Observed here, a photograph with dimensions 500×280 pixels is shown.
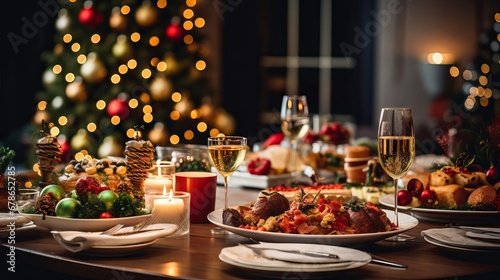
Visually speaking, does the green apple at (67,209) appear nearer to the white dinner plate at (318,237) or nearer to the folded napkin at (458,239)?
the white dinner plate at (318,237)

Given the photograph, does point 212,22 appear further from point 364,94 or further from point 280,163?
point 280,163

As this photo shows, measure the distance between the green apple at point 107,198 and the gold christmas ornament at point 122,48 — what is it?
4025 mm

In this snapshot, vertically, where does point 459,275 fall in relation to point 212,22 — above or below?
below

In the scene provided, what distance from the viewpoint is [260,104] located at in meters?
7.93

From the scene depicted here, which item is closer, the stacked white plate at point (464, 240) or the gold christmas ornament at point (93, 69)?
the stacked white plate at point (464, 240)

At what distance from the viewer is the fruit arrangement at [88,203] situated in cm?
177

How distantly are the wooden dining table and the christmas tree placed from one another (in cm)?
399

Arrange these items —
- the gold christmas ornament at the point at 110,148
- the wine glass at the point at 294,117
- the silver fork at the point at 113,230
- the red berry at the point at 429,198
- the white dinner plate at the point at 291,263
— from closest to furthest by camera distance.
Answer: the white dinner plate at the point at 291,263, the silver fork at the point at 113,230, the red berry at the point at 429,198, the wine glass at the point at 294,117, the gold christmas ornament at the point at 110,148

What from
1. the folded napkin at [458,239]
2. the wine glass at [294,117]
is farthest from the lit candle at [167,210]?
the wine glass at [294,117]

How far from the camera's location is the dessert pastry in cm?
211

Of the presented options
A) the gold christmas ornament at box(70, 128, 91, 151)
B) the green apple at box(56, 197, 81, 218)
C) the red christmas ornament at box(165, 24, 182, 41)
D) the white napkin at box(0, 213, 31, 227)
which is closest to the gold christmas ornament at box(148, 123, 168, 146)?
the gold christmas ornament at box(70, 128, 91, 151)

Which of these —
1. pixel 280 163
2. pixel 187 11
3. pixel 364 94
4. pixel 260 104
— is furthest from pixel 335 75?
pixel 280 163

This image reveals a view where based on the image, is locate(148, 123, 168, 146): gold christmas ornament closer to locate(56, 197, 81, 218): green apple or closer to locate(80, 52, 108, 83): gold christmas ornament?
locate(80, 52, 108, 83): gold christmas ornament

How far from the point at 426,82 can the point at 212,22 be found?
2308 mm
